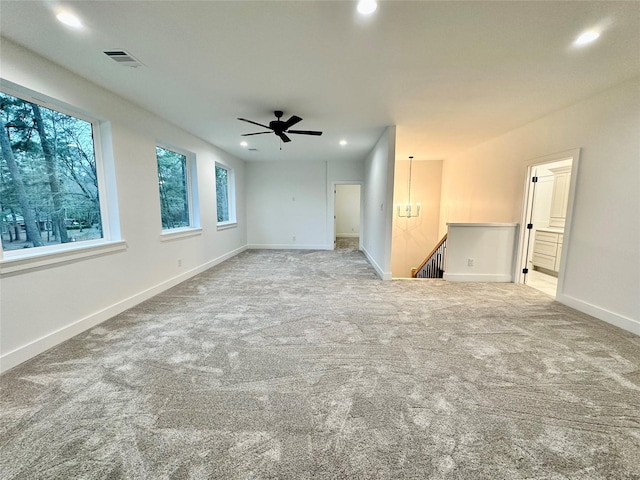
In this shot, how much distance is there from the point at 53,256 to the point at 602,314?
5652 millimetres

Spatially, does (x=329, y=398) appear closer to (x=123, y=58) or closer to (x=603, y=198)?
(x=123, y=58)

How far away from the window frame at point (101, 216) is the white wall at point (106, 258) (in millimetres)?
58

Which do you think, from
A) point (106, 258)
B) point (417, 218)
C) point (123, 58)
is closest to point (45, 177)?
point (106, 258)

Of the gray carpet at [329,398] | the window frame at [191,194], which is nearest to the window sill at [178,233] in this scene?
the window frame at [191,194]

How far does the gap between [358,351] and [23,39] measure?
12.1ft

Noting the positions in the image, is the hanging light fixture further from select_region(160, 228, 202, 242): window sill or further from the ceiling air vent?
the ceiling air vent

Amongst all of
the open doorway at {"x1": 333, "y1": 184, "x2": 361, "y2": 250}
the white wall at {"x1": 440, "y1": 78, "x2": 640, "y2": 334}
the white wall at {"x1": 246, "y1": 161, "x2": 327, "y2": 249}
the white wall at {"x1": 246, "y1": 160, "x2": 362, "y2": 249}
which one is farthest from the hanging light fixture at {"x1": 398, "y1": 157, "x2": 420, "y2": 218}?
the open doorway at {"x1": 333, "y1": 184, "x2": 361, "y2": 250}

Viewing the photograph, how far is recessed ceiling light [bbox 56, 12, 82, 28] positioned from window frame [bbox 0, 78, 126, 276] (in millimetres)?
741

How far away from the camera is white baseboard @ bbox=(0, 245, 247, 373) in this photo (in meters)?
2.01

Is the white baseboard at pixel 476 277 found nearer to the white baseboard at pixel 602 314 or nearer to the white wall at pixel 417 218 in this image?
the white baseboard at pixel 602 314

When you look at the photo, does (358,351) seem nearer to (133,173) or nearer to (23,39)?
(133,173)

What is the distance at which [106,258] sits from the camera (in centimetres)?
291

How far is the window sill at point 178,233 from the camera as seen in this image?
3928 millimetres

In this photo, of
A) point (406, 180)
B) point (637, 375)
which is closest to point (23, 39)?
point (637, 375)
